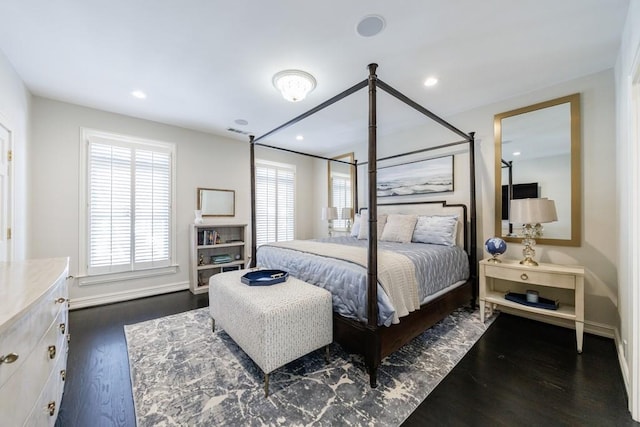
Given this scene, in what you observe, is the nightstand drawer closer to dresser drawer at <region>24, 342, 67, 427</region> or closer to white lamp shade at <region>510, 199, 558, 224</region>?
white lamp shade at <region>510, 199, 558, 224</region>

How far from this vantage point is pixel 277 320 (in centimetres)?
177

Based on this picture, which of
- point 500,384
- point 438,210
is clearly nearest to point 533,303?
point 500,384

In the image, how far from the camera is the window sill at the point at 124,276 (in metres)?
3.47

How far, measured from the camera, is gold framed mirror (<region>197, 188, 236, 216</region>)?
451 centimetres

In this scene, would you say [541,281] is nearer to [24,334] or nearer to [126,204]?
[24,334]

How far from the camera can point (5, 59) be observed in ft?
7.72

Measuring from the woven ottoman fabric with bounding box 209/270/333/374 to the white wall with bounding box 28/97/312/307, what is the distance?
2.47 meters

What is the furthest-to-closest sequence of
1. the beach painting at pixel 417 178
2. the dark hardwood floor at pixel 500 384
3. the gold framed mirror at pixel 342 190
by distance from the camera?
1. the gold framed mirror at pixel 342 190
2. the beach painting at pixel 417 178
3. the dark hardwood floor at pixel 500 384

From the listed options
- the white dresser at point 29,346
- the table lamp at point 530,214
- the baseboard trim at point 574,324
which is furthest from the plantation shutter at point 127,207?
the baseboard trim at point 574,324

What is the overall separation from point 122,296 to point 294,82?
12.6 feet

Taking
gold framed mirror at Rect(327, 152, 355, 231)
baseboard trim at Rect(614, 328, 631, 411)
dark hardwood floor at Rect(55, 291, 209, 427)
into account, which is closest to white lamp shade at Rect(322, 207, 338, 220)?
gold framed mirror at Rect(327, 152, 355, 231)

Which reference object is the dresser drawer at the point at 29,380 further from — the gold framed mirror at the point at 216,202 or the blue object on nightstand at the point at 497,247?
the blue object on nightstand at the point at 497,247

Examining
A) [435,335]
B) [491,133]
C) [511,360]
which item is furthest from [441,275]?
[491,133]

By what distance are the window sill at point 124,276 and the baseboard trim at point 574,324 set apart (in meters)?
4.88
